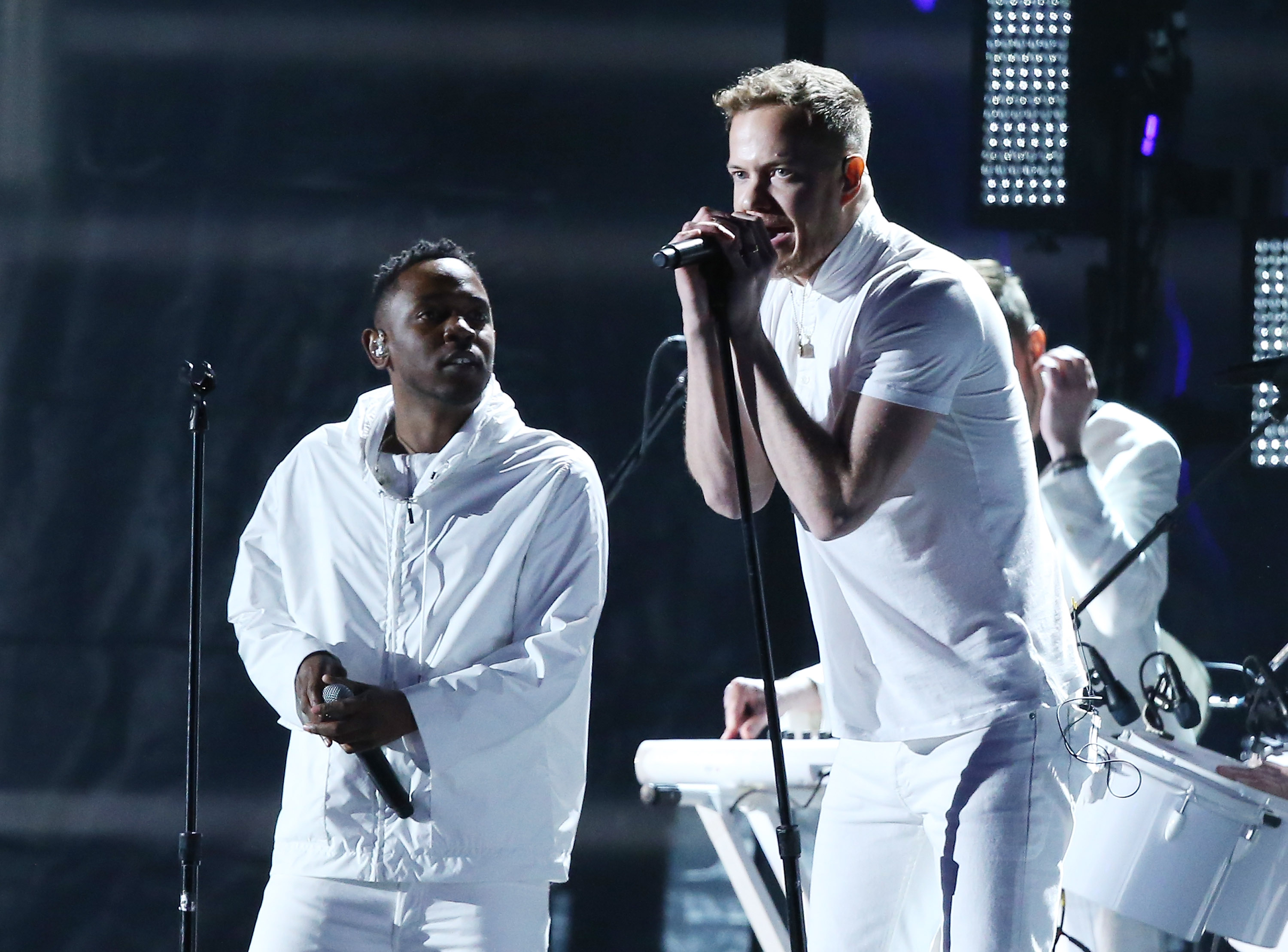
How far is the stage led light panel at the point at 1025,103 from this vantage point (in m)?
3.87

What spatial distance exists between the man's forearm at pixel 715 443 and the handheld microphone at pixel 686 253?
0.16 meters

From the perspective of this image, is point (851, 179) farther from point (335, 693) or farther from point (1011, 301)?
point (1011, 301)

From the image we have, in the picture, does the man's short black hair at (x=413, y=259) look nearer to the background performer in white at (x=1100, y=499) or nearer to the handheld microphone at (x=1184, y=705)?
the background performer in white at (x=1100, y=499)

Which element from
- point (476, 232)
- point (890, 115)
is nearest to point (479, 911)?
point (476, 232)

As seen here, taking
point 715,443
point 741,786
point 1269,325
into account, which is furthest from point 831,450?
point 1269,325

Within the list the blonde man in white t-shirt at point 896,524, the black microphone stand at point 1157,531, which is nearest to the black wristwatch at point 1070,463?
the black microphone stand at point 1157,531

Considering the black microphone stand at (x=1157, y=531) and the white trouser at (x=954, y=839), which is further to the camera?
the black microphone stand at (x=1157, y=531)

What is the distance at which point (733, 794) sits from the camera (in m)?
2.84

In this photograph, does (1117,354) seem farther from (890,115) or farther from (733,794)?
(733,794)

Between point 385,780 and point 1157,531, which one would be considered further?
point 1157,531

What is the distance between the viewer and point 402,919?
78.1 inches

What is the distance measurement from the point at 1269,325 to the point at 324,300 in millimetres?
2729

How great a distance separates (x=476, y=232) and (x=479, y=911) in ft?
8.09

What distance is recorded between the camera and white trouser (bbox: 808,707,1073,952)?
1.71 meters
